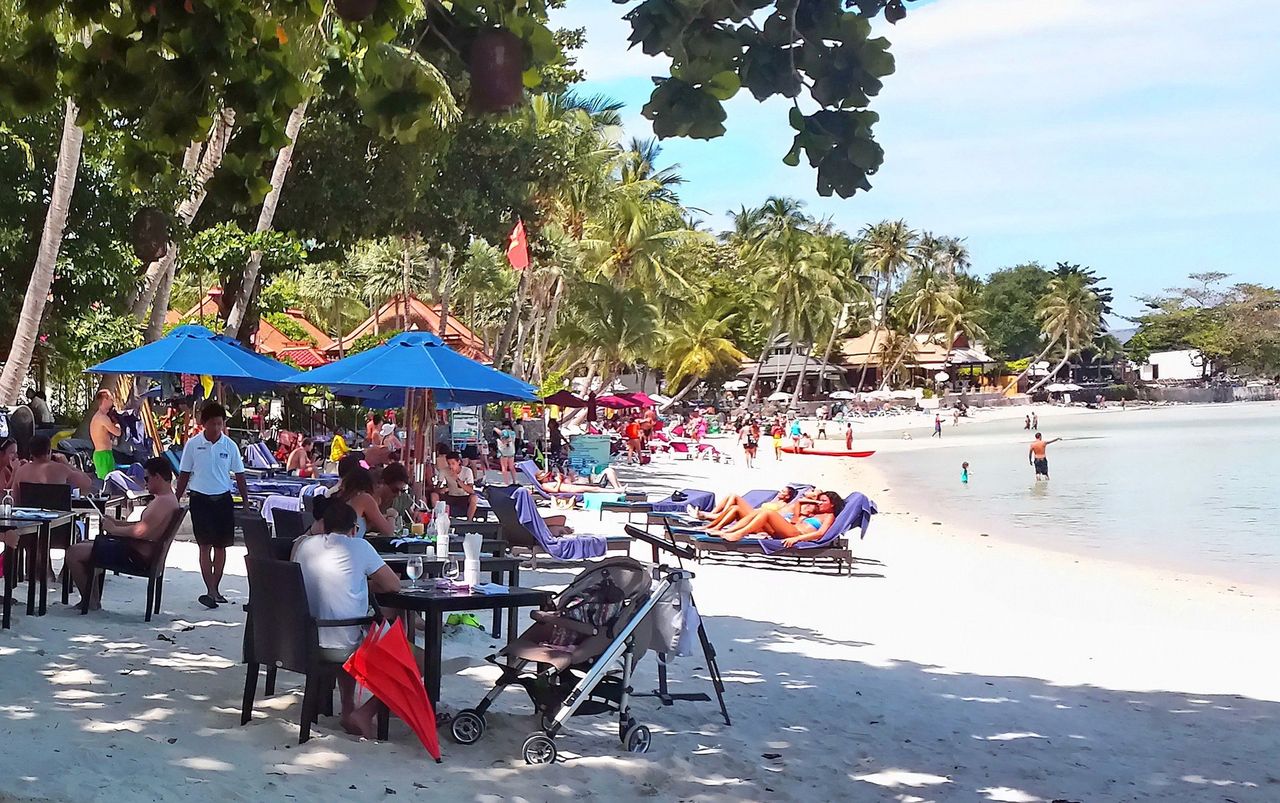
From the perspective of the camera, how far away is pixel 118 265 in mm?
15266

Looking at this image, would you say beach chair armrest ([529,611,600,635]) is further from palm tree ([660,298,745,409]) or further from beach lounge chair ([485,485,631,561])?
palm tree ([660,298,745,409])

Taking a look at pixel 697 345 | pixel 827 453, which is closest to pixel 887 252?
pixel 697 345

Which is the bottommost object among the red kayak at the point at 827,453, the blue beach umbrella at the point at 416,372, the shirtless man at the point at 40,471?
the red kayak at the point at 827,453

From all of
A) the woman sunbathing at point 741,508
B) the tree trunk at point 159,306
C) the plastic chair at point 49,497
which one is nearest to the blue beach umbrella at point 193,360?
the tree trunk at point 159,306

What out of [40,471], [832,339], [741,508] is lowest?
[741,508]

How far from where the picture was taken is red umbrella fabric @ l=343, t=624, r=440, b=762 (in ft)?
16.3

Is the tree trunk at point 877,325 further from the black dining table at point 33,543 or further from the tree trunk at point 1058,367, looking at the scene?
the black dining table at point 33,543

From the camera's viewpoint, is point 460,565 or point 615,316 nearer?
point 460,565

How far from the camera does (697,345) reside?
221 ft

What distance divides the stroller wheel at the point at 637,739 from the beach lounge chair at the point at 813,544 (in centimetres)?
731

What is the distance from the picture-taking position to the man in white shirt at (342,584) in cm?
516

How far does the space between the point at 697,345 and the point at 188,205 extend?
2017 inches

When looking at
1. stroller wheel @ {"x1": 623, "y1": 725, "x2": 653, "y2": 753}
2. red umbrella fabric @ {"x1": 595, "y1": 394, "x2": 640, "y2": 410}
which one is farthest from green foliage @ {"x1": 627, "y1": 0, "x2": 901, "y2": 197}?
red umbrella fabric @ {"x1": 595, "y1": 394, "x2": 640, "y2": 410}

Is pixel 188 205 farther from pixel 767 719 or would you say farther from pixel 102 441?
pixel 767 719
